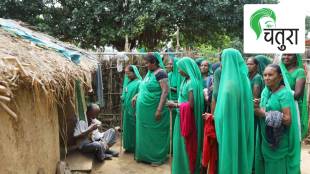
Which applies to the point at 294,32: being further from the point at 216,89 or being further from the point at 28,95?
the point at 28,95

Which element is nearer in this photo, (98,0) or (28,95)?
(28,95)

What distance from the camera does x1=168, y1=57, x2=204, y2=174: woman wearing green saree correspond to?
524 centimetres

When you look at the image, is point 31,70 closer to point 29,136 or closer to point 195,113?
point 29,136

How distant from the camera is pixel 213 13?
1305 cm

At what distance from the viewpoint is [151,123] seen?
282 inches

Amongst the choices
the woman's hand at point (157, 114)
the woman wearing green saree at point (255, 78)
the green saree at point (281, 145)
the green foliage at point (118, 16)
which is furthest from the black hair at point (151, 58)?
the green foliage at point (118, 16)

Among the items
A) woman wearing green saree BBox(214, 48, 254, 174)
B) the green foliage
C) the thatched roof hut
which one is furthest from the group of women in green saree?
the green foliage

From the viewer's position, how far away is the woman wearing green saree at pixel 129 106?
7.88m

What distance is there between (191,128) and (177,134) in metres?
0.28

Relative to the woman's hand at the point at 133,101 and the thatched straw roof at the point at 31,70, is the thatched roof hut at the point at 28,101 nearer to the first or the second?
the thatched straw roof at the point at 31,70

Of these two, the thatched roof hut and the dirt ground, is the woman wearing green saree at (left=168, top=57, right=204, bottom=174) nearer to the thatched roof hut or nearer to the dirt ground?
the thatched roof hut

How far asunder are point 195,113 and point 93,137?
117 inches

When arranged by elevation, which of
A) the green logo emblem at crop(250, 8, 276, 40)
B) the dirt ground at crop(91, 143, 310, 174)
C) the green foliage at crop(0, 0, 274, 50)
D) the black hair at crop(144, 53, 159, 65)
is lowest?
the dirt ground at crop(91, 143, 310, 174)

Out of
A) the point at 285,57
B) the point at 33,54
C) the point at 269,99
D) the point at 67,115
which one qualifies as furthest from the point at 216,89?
the point at 67,115
